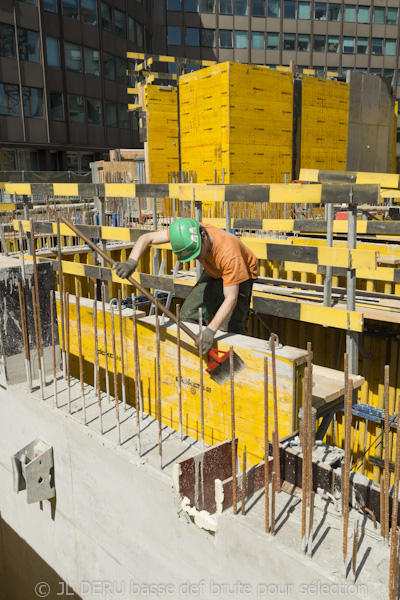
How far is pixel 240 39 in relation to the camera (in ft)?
162

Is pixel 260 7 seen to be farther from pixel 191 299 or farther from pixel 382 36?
pixel 191 299

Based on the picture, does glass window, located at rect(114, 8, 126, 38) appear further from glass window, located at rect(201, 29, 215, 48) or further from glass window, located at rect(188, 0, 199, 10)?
glass window, located at rect(201, 29, 215, 48)

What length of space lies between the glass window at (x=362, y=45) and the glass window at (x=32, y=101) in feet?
110

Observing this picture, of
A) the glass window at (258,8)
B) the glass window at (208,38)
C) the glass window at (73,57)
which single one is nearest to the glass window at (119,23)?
the glass window at (73,57)

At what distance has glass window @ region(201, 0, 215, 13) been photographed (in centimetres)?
4797

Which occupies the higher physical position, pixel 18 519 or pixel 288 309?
pixel 288 309

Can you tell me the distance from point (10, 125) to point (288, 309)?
33.8m

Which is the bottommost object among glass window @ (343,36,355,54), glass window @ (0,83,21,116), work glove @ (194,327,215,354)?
work glove @ (194,327,215,354)

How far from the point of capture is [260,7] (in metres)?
49.2

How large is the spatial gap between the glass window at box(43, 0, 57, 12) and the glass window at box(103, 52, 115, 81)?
507 centimetres

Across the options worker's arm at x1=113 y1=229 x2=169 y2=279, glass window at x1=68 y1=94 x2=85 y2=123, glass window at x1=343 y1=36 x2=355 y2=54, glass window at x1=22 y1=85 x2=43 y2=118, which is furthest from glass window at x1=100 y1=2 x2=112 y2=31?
worker's arm at x1=113 y1=229 x2=169 y2=279

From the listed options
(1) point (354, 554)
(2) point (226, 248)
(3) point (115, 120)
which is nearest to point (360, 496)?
(1) point (354, 554)

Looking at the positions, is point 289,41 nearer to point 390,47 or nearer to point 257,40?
point 257,40

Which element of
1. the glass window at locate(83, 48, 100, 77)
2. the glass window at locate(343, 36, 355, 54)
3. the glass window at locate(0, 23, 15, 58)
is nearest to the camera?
the glass window at locate(0, 23, 15, 58)
